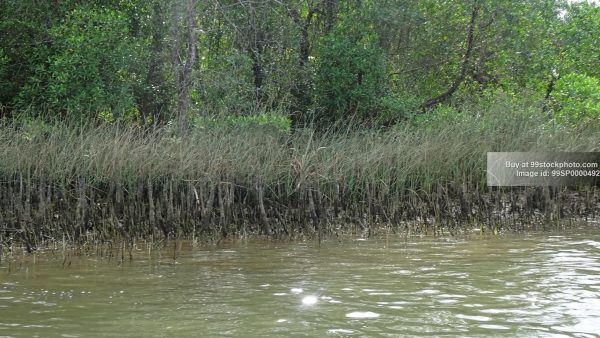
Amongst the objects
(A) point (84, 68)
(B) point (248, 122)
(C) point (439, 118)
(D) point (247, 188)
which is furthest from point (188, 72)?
(C) point (439, 118)

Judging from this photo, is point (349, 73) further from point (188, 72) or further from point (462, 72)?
point (188, 72)

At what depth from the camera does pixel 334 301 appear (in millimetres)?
6199

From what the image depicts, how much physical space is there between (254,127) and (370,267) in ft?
18.8

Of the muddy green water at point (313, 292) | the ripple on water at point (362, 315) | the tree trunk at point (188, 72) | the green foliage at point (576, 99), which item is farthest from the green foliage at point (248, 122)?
the ripple on water at point (362, 315)

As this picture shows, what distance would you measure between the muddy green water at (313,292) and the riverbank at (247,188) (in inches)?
30.6

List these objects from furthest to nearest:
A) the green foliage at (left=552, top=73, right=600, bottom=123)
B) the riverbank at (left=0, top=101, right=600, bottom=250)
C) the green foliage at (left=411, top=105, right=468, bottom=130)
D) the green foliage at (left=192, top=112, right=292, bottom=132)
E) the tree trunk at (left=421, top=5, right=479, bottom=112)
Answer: the tree trunk at (left=421, top=5, right=479, bottom=112) < the green foliage at (left=552, top=73, right=600, bottom=123) < the green foliage at (left=411, top=105, right=468, bottom=130) < the green foliage at (left=192, top=112, right=292, bottom=132) < the riverbank at (left=0, top=101, right=600, bottom=250)

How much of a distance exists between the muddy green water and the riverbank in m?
0.78

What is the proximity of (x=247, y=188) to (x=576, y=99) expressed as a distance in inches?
300

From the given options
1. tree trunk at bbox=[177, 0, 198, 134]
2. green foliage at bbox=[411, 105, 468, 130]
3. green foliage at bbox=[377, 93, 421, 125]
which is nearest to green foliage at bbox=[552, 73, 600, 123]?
green foliage at bbox=[411, 105, 468, 130]

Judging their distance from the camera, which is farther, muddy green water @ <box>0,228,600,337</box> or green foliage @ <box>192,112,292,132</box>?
green foliage @ <box>192,112,292,132</box>

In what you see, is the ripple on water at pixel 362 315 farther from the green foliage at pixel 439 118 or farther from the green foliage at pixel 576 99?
the green foliage at pixel 576 99

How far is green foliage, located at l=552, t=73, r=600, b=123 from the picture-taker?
1461 cm

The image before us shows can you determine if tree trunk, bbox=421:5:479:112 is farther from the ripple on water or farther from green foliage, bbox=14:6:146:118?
the ripple on water

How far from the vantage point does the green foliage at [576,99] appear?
1461cm
